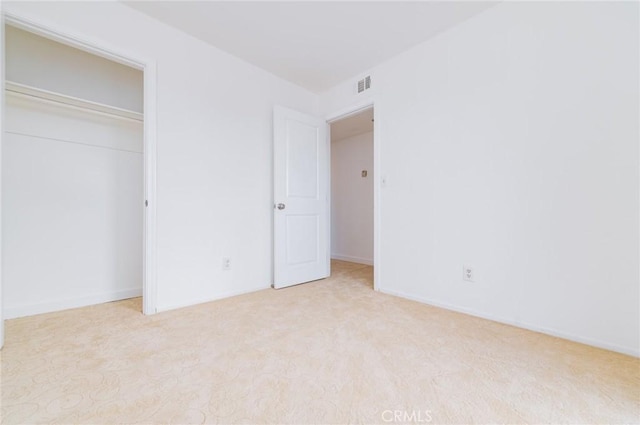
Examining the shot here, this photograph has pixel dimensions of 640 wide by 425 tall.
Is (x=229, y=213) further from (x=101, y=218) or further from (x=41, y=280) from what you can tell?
(x=41, y=280)

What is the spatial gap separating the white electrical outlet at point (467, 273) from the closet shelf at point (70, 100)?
3.19m

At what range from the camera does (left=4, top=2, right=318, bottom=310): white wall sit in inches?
79.4

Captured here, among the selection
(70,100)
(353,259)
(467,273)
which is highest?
(70,100)

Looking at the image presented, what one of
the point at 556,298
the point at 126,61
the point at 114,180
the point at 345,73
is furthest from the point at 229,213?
the point at 556,298

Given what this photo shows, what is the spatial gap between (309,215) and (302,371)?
196 cm

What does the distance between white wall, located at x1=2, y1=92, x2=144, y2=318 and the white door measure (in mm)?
1366

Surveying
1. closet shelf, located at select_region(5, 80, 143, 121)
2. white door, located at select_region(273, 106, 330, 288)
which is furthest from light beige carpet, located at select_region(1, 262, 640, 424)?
closet shelf, located at select_region(5, 80, 143, 121)

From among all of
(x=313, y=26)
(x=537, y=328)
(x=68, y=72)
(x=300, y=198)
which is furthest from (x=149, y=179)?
(x=537, y=328)

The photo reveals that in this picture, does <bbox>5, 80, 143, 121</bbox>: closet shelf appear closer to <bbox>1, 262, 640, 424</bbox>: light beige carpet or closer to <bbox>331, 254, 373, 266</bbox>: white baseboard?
<bbox>1, 262, 640, 424</bbox>: light beige carpet

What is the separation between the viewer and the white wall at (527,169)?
1.53 meters

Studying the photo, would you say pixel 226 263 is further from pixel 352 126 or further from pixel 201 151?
pixel 352 126

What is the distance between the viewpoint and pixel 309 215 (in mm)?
3117

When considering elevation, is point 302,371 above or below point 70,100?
below

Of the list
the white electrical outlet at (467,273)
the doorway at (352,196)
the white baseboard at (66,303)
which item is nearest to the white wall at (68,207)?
the white baseboard at (66,303)
